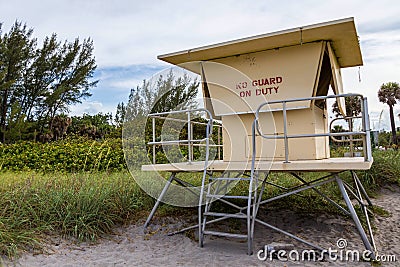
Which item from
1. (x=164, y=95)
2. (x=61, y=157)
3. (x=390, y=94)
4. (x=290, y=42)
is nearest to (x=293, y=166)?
(x=290, y=42)

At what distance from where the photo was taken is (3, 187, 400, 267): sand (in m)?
4.86

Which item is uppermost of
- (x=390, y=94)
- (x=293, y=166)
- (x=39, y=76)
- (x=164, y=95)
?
(x=39, y=76)

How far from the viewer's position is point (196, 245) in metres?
5.63

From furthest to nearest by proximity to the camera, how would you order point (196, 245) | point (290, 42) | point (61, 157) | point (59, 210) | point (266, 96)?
point (61, 157)
point (266, 96)
point (59, 210)
point (290, 42)
point (196, 245)

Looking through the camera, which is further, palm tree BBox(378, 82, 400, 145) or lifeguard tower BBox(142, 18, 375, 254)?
palm tree BBox(378, 82, 400, 145)

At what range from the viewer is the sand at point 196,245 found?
4.86 m

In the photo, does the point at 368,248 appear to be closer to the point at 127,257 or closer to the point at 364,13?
the point at 127,257

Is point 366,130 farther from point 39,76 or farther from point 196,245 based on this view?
point 39,76

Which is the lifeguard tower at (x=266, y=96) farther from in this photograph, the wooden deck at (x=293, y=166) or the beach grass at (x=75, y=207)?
the beach grass at (x=75, y=207)

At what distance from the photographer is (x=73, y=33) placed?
24219 millimetres

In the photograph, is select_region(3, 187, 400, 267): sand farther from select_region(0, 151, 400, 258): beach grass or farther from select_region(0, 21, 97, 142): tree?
select_region(0, 21, 97, 142): tree

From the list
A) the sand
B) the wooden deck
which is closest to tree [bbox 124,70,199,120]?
the wooden deck

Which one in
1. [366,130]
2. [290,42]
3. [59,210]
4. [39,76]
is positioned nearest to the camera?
[366,130]

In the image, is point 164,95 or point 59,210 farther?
point 164,95
